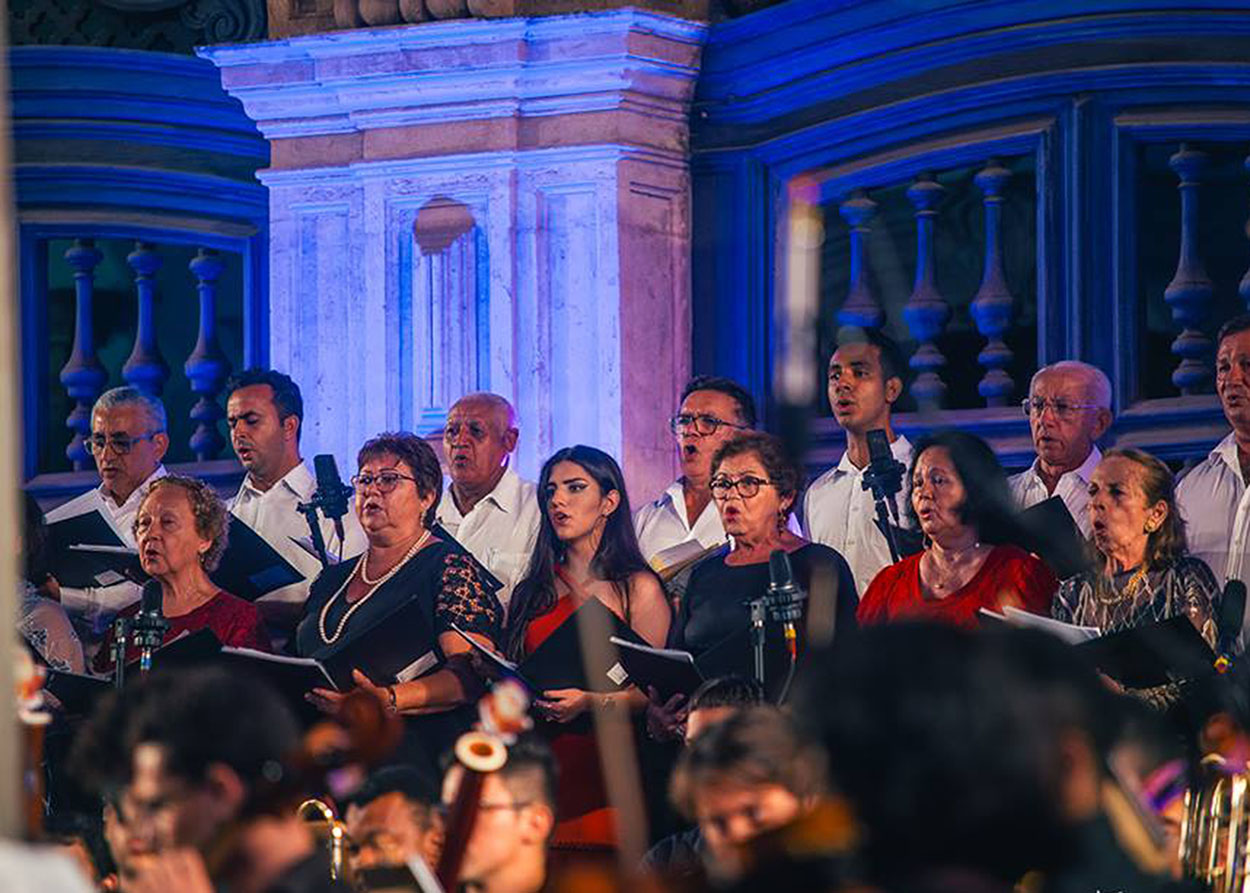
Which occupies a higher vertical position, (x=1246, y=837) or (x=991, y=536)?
(x=991, y=536)

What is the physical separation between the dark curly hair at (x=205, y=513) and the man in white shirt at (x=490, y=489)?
0.71m

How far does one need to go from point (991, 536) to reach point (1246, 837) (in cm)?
145

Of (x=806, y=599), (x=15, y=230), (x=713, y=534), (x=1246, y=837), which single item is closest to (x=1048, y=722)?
(x=1246, y=837)

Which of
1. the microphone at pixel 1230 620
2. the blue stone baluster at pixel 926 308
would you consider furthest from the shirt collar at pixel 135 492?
the microphone at pixel 1230 620

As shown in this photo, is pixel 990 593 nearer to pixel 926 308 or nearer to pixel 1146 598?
pixel 1146 598

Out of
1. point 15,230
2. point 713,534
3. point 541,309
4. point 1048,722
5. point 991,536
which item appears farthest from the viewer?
point 15,230

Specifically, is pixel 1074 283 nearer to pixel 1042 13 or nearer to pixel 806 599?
pixel 1042 13

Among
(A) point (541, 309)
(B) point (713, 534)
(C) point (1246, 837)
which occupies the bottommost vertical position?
(C) point (1246, 837)

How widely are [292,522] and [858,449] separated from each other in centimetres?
171

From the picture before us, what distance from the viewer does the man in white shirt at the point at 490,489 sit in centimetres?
740

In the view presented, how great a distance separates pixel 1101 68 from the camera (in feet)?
25.2

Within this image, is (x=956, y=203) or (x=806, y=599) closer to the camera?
(x=806, y=599)

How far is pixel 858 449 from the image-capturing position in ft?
23.6

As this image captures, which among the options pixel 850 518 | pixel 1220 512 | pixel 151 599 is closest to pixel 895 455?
pixel 850 518
